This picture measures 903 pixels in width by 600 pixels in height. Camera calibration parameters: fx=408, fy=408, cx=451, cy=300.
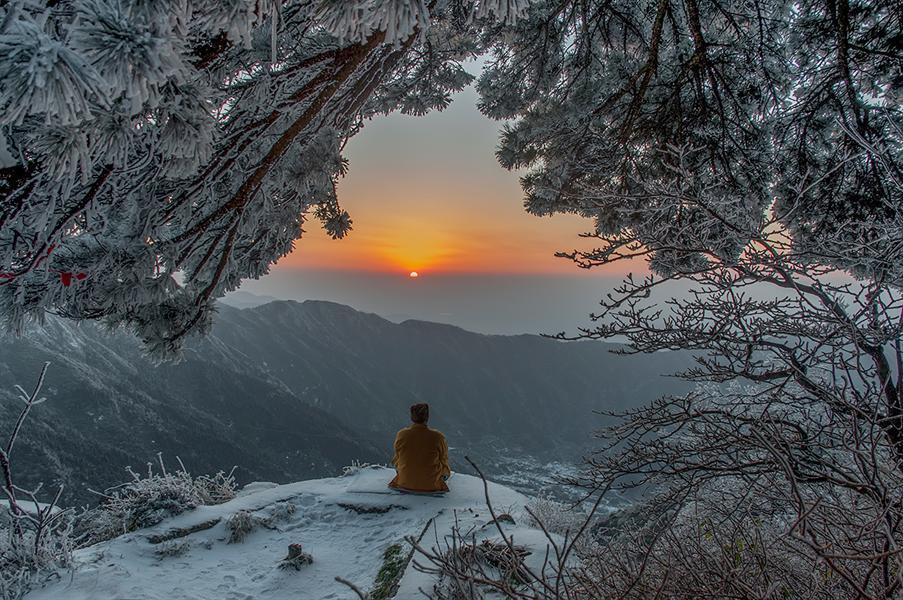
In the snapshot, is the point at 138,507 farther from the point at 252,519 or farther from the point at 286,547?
the point at 286,547

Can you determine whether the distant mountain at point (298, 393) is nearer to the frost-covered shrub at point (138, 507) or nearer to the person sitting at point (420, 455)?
the frost-covered shrub at point (138, 507)

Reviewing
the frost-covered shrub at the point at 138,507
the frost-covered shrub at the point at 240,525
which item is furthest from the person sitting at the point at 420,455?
the frost-covered shrub at the point at 138,507

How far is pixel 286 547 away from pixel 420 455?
1850 millimetres

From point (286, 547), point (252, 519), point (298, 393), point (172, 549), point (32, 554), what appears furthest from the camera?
point (298, 393)

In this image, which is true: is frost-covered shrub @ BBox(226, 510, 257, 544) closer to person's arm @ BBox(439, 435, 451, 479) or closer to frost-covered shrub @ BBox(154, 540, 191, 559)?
frost-covered shrub @ BBox(154, 540, 191, 559)

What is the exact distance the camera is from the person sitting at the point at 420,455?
5.51 m

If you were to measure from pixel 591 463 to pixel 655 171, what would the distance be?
341cm

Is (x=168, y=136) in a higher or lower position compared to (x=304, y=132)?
lower

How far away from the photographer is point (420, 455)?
218 inches

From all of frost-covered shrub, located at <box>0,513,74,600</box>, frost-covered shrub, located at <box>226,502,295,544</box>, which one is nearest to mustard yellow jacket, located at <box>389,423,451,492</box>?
frost-covered shrub, located at <box>226,502,295,544</box>

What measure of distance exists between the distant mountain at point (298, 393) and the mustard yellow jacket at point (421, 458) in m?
2.22

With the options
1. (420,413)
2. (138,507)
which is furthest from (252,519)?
(420,413)

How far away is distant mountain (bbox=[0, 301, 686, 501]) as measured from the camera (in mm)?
36750

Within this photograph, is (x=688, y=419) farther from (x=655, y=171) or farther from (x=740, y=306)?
(x=655, y=171)
